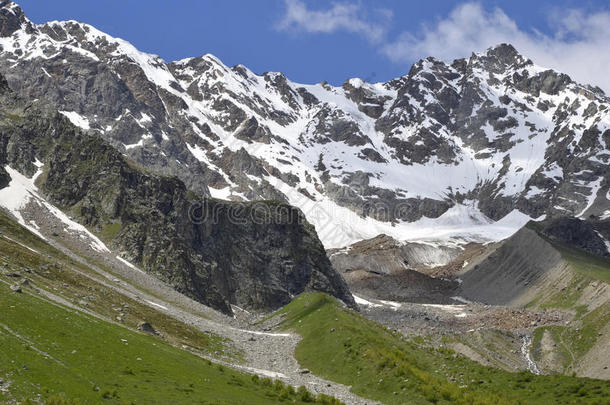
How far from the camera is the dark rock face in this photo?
416ft

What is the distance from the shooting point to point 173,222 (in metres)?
149

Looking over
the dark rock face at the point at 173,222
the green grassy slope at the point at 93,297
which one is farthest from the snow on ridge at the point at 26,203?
the green grassy slope at the point at 93,297

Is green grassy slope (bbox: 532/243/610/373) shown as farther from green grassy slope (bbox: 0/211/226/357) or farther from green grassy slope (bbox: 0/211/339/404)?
green grassy slope (bbox: 0/211/339/404)

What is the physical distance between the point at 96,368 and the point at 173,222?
118112 mm

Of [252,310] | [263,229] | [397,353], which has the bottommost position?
[252,310]

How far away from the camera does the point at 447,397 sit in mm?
39094

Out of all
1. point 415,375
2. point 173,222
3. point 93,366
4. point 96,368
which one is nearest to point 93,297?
point 93,366

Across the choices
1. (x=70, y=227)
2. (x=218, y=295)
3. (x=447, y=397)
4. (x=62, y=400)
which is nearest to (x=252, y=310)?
(x=218, y=295)

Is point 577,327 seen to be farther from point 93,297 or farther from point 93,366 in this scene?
point 93,366

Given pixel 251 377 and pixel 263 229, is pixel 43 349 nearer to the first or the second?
pixel 251 377

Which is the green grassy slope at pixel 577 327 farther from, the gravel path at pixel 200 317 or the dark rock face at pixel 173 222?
the gravel path at pixel 200 317

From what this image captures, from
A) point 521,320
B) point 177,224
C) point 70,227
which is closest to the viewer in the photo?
point 70,227

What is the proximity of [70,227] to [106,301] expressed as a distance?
58.5 meters

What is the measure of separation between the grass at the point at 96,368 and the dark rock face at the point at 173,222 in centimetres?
7687
